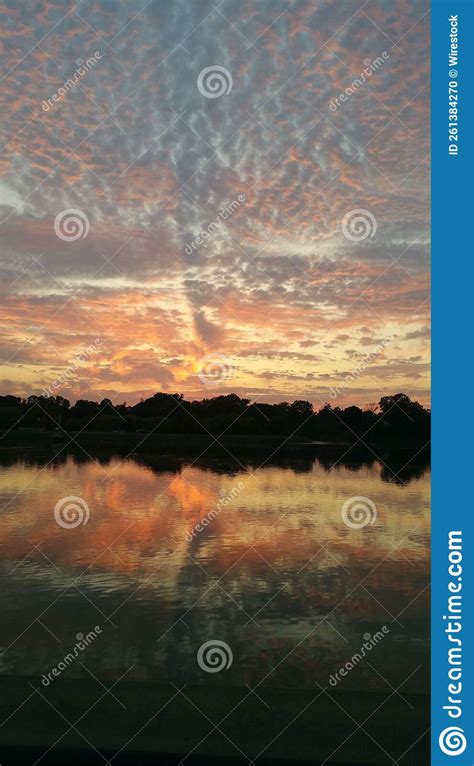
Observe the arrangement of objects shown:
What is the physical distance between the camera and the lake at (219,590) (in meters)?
8.73

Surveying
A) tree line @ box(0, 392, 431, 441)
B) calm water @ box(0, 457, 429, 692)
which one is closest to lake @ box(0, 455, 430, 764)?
calm water @ box(0, 457, 429, 692)

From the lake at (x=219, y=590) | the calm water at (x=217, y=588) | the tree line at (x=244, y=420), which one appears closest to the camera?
the lake at (x=219, y=590)

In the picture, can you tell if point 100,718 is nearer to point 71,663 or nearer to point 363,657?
point 71,663

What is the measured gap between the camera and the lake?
8.73 m

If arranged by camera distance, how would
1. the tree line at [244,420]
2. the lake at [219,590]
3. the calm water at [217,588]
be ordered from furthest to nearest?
the tree line at [244,420], the calm water at [217,588], the lake at [219,590]

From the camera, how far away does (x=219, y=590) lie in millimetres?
12312

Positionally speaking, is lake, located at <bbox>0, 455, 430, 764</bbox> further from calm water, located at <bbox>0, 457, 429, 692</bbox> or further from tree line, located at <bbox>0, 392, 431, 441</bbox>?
tree line, located at <bbox>0, 392, 431, 441</bbox>

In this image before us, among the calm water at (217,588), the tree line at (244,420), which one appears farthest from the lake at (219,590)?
the tree line at (244,420)

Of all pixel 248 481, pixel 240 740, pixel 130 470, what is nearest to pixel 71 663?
pixel 240 740

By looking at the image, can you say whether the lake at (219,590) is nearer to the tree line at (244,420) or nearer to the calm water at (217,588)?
the calm water at (217,588)

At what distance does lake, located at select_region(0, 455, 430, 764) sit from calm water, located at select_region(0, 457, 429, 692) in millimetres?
38

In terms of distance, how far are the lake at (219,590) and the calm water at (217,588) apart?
38 mm
